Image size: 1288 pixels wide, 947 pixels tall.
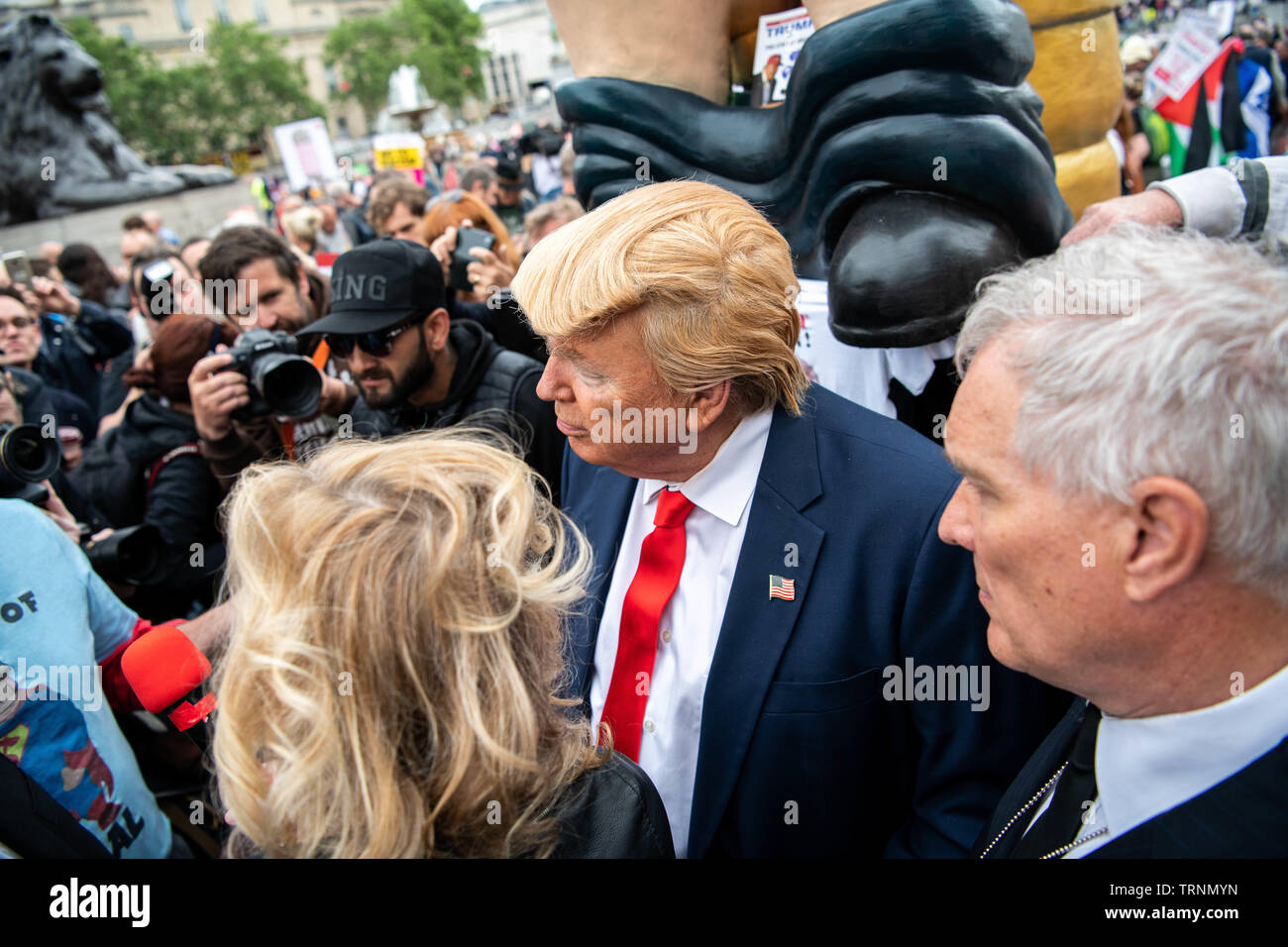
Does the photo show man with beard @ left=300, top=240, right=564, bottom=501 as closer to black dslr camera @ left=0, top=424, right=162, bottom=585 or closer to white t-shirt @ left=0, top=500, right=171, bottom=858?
black dslr camera @ left=0, top=424, right=162, bottom=585

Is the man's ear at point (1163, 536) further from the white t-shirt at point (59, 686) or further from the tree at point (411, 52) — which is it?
the tree at point (411, 52)

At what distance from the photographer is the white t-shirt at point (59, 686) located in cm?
154

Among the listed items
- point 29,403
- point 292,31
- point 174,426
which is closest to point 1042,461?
point 174,426

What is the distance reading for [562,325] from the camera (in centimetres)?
148

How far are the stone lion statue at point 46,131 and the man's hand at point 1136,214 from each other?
16.8 metres

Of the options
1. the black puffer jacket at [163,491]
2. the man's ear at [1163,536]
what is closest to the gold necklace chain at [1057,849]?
the man's ear at [1163,536]

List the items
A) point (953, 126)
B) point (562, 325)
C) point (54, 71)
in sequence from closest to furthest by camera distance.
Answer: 1. point (562, 325)
2. point (953, 126)
3. point (54, 71)

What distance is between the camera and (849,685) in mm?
1415

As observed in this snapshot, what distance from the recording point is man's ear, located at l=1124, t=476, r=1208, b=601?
0.82 meters

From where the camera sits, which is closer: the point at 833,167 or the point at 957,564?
the point at 957,564

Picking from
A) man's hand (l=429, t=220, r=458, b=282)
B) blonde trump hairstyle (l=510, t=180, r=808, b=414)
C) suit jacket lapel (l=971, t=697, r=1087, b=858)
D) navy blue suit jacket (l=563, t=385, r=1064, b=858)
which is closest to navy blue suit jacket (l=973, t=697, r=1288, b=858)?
suit jacket lapel (l=971, t=697, r=1087, b=858)

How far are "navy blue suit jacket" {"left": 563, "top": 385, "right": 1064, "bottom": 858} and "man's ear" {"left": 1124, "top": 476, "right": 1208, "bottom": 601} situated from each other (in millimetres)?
498

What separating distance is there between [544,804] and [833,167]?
1.39m

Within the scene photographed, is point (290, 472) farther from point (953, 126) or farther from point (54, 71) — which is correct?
point (54, 71)
